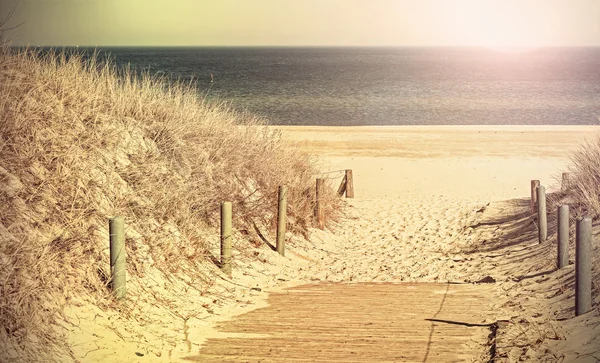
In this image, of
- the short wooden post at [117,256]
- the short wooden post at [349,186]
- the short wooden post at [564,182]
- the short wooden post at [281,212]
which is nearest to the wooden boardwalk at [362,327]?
the short wooden post at [117,256]

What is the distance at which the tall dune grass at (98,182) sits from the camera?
7891mm

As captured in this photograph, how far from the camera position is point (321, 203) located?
15938 millimetres

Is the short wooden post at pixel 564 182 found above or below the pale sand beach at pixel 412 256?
above

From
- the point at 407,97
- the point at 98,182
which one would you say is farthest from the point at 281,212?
the point at 407,97

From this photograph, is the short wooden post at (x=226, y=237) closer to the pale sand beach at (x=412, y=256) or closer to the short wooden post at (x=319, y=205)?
the pale sand beach at (x=412, y=256)

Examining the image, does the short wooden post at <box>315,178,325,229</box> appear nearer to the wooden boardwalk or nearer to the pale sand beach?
the pale sand beach

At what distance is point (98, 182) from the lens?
10453mm

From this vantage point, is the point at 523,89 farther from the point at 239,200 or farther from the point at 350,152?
the point at 239,200

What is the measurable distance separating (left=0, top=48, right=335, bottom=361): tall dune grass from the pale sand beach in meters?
0.56

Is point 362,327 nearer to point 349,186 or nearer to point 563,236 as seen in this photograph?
→ point 563,236

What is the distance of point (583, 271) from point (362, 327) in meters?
2.61

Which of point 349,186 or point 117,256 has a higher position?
point 117,256

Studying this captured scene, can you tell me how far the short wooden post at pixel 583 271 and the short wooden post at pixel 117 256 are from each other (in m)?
5.25

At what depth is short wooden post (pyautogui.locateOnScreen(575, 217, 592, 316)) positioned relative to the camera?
27.8 ft
